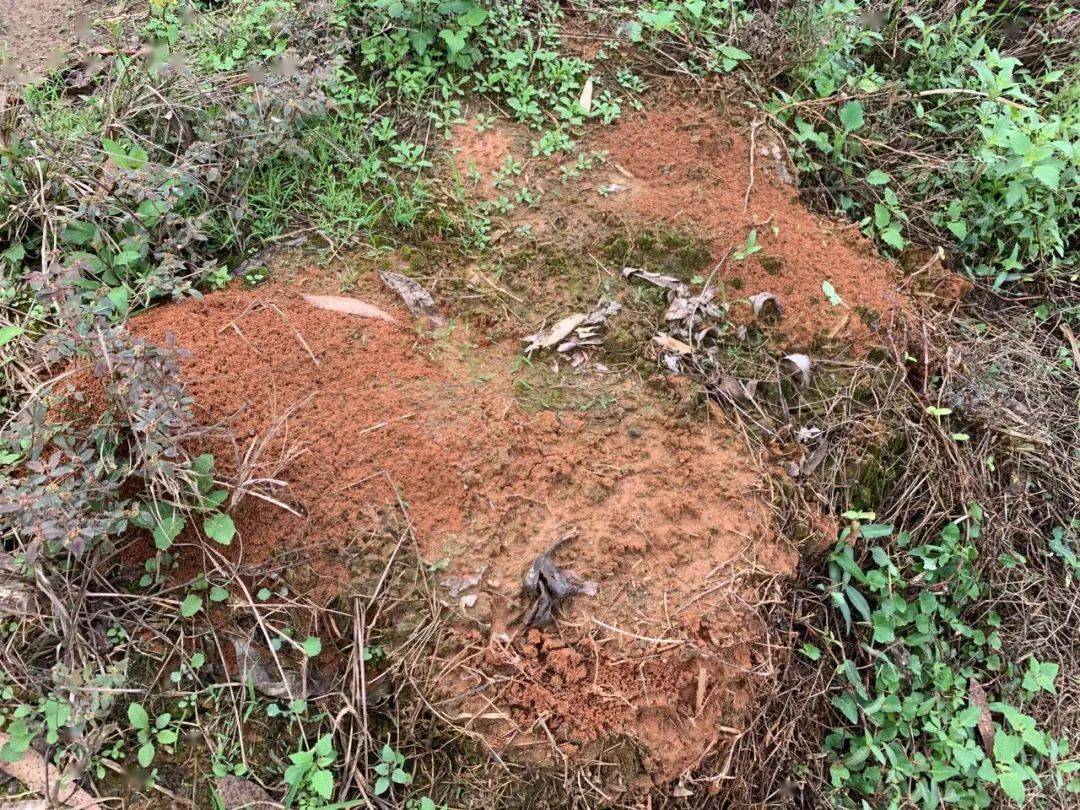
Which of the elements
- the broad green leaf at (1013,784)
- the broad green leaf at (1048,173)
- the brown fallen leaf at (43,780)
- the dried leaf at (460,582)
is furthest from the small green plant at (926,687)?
the brown fallen leaf at (43,780)

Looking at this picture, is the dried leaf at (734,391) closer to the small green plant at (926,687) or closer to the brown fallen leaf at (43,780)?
the small green plant at (926,687)

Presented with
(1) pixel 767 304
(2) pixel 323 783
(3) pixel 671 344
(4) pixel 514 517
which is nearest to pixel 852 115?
(1) pixel 767 304

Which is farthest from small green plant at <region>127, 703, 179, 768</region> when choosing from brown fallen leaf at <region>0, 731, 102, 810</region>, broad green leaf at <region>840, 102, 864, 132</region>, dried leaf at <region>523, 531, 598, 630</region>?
broad green leaf at <region>840, 102, 864, 132</region>

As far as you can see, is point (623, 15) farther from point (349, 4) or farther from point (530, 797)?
point (530, 797)

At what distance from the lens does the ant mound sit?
7.10 feet

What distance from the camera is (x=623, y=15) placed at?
358 centimetres

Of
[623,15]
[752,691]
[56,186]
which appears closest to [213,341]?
[56,186]

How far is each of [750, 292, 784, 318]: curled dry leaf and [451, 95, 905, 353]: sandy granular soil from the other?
0.03m

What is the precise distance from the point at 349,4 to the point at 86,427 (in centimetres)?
216

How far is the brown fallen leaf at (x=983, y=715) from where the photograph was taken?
2.67 m

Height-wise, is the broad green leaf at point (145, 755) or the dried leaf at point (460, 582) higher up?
the dried leaf at point (460, 582)

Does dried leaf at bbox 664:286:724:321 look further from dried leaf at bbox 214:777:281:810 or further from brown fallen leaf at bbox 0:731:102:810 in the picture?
brown fallen leaf at bbox 0:731:102:810

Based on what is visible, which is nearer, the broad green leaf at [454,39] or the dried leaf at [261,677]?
the dried leaf at [261,677]

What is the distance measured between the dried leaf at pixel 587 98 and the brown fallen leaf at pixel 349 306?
1.34 m
